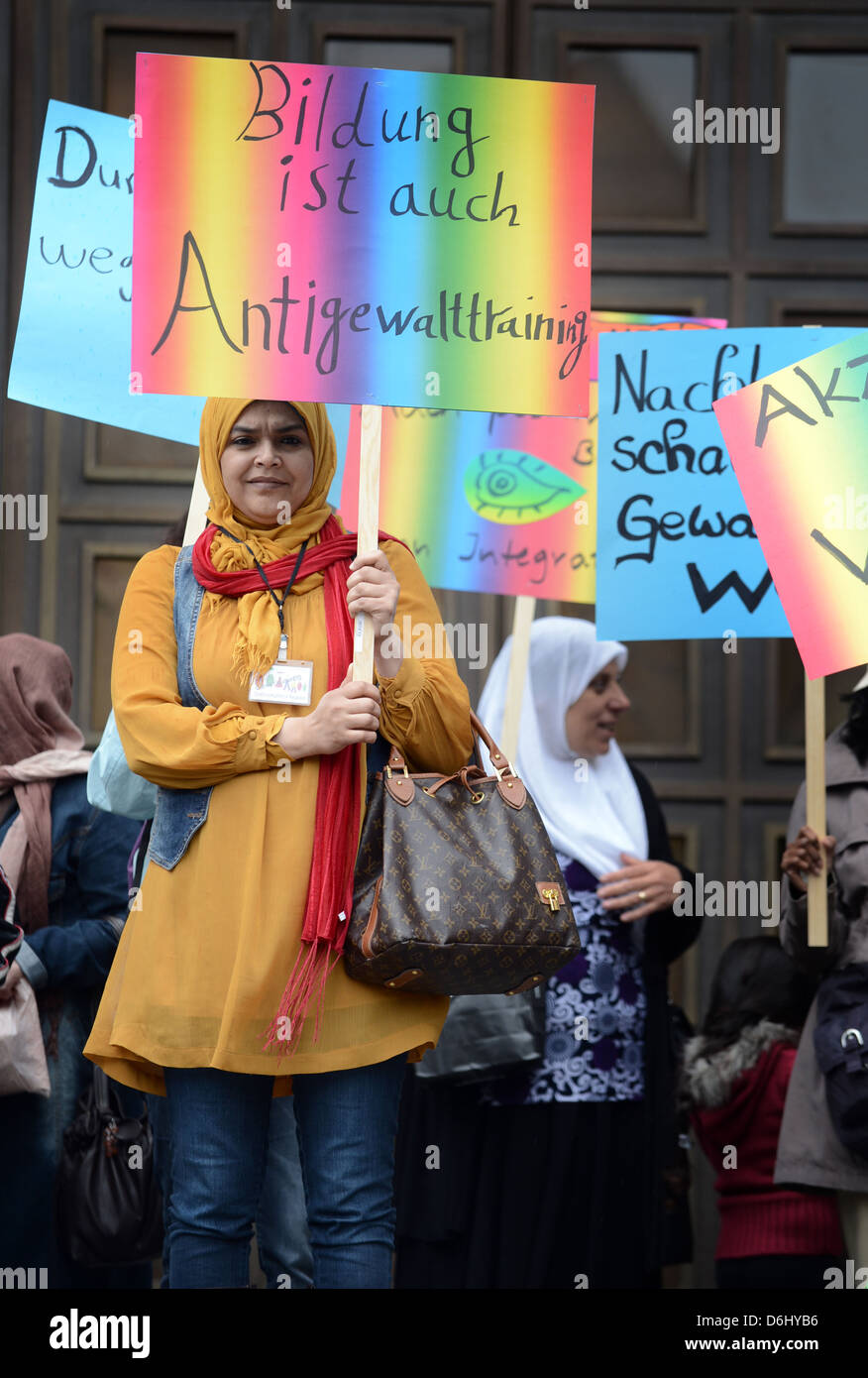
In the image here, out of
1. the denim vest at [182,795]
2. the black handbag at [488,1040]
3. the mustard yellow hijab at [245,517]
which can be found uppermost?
the mustard yellow hijab at [245,517]

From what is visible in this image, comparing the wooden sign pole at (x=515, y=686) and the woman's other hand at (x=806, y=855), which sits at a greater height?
the wooden sign pole at (x=515, y=686)

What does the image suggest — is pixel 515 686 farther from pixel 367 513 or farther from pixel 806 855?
pixel 367 513

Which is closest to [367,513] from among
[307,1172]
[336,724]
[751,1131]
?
[336,724]

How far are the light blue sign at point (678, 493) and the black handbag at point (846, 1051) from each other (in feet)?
2.67

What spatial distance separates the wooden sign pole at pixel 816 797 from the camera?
369 cm

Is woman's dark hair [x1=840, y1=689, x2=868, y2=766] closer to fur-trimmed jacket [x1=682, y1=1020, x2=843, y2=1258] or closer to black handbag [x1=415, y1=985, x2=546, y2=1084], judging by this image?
fur-trimmed jacket [x1=682, y1=1020, x2=843, y2=1258]

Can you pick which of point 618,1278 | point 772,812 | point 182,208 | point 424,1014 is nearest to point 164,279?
point 182,208

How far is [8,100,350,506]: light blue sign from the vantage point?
385 centimetres

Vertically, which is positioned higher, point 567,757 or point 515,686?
point 515,686

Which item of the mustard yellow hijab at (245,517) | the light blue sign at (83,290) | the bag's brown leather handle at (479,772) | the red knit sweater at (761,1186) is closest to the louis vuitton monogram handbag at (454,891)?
the bag's brown leather handle at (479,772)

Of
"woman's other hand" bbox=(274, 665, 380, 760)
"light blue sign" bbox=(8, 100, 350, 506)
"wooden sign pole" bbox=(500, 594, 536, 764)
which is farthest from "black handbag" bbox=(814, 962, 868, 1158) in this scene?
"light blue sign" bbox=(8, 100, 350, 506)

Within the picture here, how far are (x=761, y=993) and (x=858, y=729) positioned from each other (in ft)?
2.39

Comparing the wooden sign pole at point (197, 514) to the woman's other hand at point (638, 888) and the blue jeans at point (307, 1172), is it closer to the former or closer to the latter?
the blue jeans at point (307, 1172)

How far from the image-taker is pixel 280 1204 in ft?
11.8
